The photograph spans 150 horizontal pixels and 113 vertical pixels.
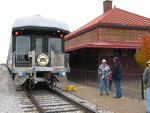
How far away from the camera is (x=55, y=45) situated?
11094 mm

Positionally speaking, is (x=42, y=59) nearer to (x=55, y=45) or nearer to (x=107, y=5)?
(x=55, y=45)

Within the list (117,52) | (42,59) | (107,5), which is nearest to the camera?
(42,59)

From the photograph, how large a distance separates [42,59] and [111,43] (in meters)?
6.41

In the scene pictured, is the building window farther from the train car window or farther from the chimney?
the chimney

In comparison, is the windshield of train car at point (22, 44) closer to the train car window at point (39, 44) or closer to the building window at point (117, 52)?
the train car window at point (39, 44)

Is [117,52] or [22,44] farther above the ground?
[22,44]

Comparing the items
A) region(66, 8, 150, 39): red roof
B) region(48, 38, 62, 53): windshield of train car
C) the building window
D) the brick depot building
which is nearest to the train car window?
region(48, 38, 62, 53): windshield of train car

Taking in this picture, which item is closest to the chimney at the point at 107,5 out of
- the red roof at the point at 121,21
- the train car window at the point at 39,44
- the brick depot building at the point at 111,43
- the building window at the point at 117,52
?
the red roof at the point at 121,21

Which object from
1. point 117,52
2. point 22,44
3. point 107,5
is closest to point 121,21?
point 117,52

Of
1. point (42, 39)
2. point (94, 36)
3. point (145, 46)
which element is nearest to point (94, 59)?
point (94, 36)

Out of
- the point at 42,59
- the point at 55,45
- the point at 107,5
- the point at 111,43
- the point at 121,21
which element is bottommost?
the point at 42,59

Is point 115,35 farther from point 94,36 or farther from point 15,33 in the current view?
point 15,33

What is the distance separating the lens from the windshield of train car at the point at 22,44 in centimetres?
1024

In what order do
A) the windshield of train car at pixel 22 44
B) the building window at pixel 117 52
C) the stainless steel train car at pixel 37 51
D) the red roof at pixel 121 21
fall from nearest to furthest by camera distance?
the stainless steel train car at pixel 37 51 < the windshield of train car at pixel 22 44 < the building window at pixel 117 52 < the red roof at pixel 121 21
